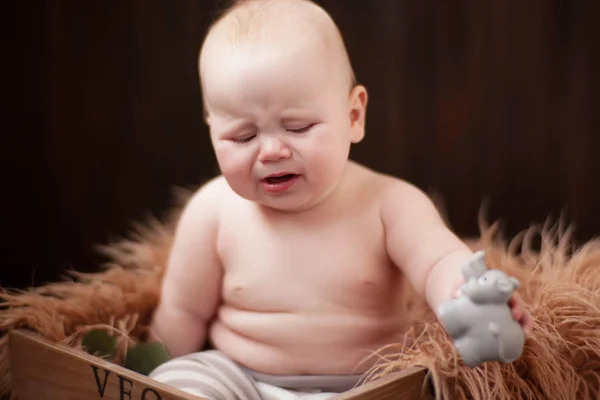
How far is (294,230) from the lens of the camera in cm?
83

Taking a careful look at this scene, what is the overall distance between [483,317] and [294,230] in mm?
246

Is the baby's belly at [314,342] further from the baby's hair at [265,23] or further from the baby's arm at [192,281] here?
the baby's hair at [265,23]

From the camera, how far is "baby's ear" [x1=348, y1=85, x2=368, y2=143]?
2.71 feet

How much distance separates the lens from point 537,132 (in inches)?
49.4

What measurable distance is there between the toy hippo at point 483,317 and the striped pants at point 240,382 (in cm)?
18

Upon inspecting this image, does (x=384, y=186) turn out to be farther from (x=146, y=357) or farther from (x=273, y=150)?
(x=146, y=357)

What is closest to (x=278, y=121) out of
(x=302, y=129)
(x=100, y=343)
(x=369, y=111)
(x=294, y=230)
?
(x=302, y=129)

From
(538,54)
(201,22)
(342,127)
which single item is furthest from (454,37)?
(342,127)

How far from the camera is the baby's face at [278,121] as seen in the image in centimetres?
75

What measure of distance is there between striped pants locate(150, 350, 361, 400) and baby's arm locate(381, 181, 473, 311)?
124 mm

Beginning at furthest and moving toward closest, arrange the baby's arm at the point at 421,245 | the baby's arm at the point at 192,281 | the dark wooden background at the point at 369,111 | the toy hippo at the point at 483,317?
the dark wooden background at the point at 369,111, the baby's arm at the point at 192,281, the baby's arm at the point at 421,245, the toy hippo at the point at 483,317

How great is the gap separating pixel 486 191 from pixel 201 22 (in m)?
0.53

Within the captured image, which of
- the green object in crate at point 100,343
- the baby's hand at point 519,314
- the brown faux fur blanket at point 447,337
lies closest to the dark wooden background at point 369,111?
the brown faux fur blanket at point 447,337

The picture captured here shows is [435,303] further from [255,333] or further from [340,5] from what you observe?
[340,5]
